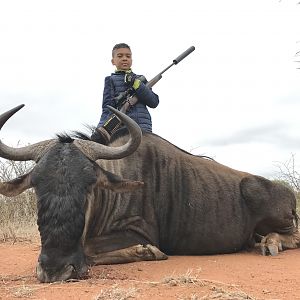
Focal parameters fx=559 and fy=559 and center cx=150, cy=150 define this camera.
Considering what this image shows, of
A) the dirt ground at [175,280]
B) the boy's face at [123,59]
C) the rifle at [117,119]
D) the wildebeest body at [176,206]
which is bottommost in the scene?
the dirt ground at [175,280]

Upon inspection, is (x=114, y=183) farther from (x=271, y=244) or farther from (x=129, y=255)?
(x=271, y=244)

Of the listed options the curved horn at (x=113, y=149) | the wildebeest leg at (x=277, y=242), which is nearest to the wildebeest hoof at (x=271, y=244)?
the wildebeest leg at (x=277, y=242)

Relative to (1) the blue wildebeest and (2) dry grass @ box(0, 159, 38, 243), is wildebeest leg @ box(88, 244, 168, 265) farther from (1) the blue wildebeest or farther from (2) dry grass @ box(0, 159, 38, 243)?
(2) dry grass @ box(0, 159, 38, 243)

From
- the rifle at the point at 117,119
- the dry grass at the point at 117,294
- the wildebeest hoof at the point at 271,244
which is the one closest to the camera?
the dry grass at the point at 117,294

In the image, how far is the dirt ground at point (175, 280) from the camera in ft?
12.0

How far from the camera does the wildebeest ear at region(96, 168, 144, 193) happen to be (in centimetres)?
506

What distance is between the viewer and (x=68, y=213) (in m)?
4.48

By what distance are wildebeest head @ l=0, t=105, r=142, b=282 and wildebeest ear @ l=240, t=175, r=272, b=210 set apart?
6.83 feet

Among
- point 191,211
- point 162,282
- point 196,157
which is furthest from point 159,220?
point 162,282

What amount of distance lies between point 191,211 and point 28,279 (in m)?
2.27

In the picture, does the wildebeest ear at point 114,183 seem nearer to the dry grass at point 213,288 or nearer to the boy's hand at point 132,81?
the dry grass at point 213,288

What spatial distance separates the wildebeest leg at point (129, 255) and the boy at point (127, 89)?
6.07ft

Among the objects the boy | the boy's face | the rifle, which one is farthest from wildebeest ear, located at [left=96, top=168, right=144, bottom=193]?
the boy's face

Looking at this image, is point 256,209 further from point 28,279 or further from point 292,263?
point 28,279
